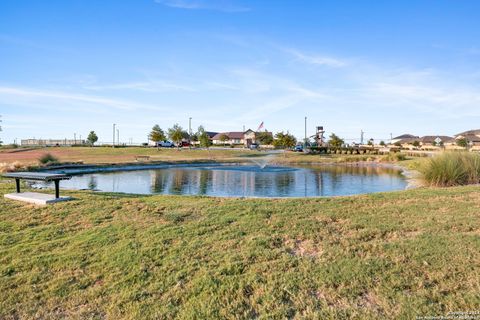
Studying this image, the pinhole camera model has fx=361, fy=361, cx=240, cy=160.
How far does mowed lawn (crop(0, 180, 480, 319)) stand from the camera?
3951mm

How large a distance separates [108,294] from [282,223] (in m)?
3.35

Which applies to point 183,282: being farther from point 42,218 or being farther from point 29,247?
point 42,218

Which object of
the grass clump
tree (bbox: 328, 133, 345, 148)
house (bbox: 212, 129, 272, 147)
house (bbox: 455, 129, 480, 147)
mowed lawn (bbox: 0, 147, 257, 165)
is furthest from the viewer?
house (bbox: 212, 129, 272, 147)

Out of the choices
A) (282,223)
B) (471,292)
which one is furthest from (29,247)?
(471,292)

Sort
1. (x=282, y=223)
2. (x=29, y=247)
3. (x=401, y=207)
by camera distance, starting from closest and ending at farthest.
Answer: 1. (x=29, y=247)
2. (x=282, y=223)
3. (x=401, y=207)

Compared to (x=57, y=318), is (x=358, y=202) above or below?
above

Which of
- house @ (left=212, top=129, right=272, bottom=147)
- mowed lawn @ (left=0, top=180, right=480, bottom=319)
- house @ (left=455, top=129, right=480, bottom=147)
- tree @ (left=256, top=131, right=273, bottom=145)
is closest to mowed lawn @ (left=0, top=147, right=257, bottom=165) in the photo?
mowed lawn @ (left=0, top=180, right=480, bottom=319)

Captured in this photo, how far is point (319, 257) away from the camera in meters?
5.07

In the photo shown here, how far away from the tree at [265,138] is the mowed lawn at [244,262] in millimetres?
80168

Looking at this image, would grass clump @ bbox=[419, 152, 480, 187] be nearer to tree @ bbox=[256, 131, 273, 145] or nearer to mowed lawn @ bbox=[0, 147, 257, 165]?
mowed lawn @ bbox=[0, 147, 257, 165]

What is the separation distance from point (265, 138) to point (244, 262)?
276 feet

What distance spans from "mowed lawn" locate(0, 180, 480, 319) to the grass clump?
546 centimetres

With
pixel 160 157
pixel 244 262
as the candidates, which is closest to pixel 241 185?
pixel 244 262

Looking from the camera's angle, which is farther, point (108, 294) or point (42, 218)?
point (42, 218)
